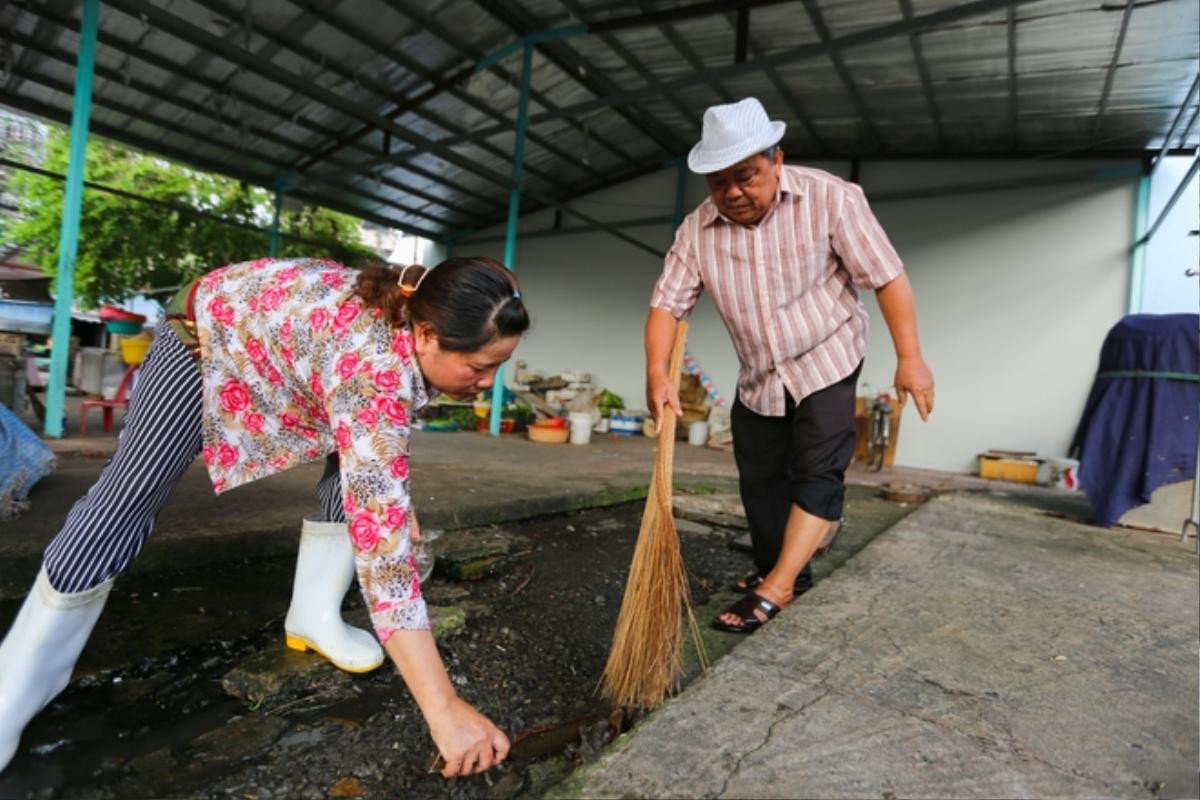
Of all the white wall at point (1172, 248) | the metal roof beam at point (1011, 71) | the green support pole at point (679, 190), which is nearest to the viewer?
the metal roof beam at point (1011, 71)

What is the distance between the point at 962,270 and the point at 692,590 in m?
7.35

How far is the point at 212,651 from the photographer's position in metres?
1.68

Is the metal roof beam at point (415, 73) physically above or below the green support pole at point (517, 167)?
above

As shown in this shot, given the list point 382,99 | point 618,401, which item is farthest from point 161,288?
point 618,401

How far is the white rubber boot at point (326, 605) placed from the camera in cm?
160

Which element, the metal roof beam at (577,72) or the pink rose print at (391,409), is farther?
the metal roof beam at (577,72)

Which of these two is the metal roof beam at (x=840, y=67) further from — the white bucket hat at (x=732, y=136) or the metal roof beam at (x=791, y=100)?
the white bucket hat at (x=732, y=136)

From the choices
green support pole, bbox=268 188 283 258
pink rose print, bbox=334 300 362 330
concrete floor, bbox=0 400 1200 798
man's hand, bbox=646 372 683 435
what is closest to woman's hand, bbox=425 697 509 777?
concrete floor, bbox=0 400 1200 798

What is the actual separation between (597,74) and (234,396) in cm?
725

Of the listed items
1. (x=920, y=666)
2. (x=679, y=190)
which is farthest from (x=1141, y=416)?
(x=679, y=190)

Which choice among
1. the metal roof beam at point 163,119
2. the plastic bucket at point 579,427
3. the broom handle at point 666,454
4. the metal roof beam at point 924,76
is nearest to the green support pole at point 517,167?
the plastic bucket at point 579,427

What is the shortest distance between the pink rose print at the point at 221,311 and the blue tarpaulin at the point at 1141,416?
4.29 metres

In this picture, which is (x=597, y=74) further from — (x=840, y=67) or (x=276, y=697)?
Result: (x=276, y=697)

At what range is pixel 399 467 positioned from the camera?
1077mm
